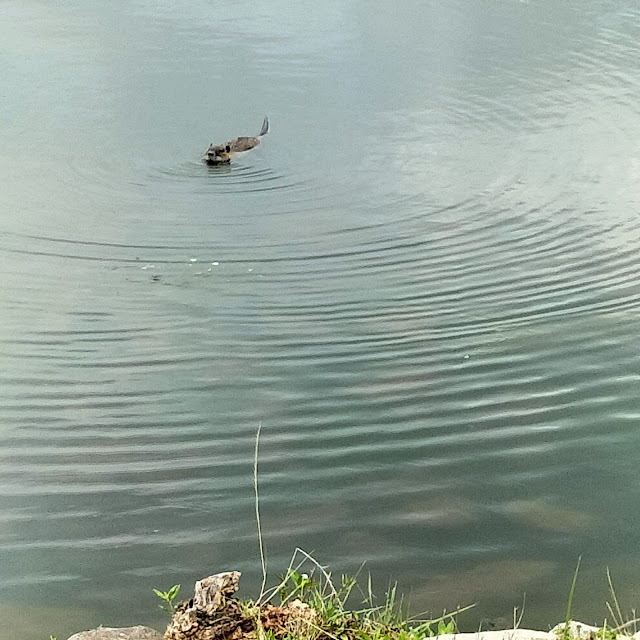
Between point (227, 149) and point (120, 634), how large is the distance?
14.8 feet

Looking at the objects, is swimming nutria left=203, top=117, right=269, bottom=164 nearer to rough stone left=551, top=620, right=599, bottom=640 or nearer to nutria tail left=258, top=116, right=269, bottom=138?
nutria tail left=258, top=116, right=269, bottom=138

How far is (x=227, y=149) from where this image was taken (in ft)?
22.0

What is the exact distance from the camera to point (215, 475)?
370 cm

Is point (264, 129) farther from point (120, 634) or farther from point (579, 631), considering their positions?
point (579, 631)

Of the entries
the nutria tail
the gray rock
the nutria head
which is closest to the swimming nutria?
the nutria head

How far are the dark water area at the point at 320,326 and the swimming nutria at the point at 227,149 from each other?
0.29 feet

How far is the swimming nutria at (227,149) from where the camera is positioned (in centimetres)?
666

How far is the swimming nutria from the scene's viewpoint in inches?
262

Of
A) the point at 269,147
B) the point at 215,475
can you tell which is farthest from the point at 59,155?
the point at 215,475

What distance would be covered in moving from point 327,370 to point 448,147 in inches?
119

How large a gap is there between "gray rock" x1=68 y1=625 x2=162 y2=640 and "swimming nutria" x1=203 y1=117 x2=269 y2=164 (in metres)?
4.37

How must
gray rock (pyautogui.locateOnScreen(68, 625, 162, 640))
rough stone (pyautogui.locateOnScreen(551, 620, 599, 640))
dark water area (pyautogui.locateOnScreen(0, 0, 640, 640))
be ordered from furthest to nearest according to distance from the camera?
dark water area (pyautogui.locateOnScreen(0, 0, 640, 640))
gray rock (pyautogui.locateOnScreen(68, 625, 162, 640))
rough stone (pyautogui.locateOnScreen(551, 620, 599, 640))

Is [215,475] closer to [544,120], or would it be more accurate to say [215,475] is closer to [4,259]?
[4,259]

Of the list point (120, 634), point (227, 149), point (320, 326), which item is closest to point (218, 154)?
point (227, 149)
